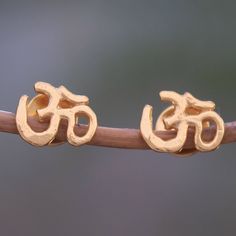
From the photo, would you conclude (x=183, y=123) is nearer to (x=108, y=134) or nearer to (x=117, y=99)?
(x=108, y=134)

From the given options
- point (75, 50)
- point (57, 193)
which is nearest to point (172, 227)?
point (57, 193)

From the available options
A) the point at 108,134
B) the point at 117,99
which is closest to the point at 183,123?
the point at 108,134

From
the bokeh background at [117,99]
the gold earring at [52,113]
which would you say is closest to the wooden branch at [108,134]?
the gold earring at [52,113]

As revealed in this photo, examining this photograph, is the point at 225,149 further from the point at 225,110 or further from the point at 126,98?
the point at 126,98

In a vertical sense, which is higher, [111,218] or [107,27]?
[107,27]

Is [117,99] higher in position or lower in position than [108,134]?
higher

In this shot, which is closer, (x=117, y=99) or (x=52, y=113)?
Result: (x=52, y=113)
